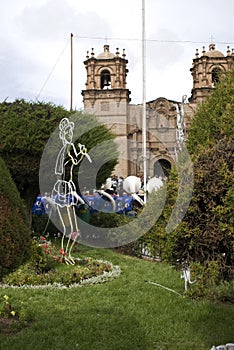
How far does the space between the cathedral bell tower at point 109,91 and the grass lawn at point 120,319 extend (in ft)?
98.1

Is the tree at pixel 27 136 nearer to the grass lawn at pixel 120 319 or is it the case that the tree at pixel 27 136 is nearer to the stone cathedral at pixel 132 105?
the grass lawn at pixel 120 319

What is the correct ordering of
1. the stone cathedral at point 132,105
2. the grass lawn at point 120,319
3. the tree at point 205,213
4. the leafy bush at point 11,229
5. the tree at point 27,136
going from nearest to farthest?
1. the leafy bush at point 11,229
2. the tree at point 205,213
3. the grass lawn at point 120,319
4. the tree at point 27,136
5. the stone cathedral at point 132,105

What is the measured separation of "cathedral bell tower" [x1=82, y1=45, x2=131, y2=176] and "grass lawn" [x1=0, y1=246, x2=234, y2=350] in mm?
29896

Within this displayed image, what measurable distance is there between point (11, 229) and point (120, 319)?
2.27 m

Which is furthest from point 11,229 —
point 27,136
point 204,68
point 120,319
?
point 204,68

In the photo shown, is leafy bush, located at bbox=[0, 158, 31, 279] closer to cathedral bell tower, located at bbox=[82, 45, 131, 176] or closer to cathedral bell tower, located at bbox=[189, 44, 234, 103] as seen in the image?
cathedral bell tower, located at bbox=[82, 45, 131, 176]

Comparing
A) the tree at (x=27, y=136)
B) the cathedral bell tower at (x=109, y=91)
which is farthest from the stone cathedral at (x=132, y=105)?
the tree at (x=27, y=136)

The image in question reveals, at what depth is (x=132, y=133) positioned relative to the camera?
3709 cm

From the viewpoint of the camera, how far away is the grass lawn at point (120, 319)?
173 inches

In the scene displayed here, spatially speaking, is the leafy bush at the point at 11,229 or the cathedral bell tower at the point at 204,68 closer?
the leafy bush at the point at 11,229

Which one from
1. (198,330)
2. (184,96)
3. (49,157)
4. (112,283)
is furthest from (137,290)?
(49,157)

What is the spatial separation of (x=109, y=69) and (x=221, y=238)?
33.9 metres

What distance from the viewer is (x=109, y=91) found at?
36562 millimetres

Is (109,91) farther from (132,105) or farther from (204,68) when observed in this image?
(204,68)
